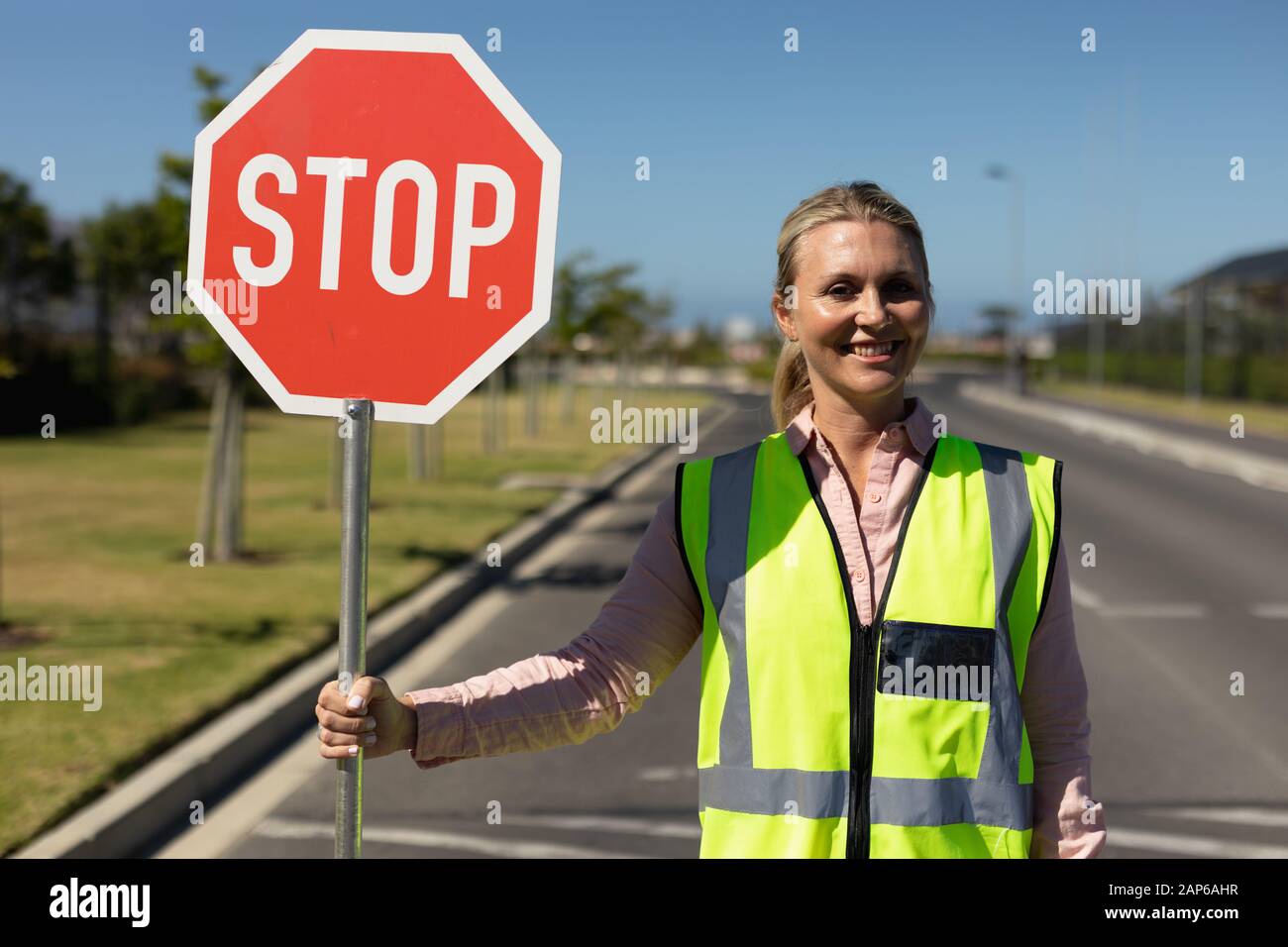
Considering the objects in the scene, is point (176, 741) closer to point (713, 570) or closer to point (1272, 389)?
point (713, 570)

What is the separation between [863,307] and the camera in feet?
6.76

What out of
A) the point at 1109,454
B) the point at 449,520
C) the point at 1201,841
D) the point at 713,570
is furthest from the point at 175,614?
the point at 1109,454

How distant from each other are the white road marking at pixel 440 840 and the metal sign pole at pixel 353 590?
10.9 ft

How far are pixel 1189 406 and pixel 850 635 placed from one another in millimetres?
44993

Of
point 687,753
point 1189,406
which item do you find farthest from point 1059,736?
point 1189,406

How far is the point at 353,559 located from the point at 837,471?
752 mm

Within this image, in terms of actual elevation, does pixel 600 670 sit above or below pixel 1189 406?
below

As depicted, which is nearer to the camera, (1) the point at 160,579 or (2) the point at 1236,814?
(2) the point at 1236,814

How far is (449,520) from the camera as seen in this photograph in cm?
1385

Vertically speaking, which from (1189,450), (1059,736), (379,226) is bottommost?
(1059,736)

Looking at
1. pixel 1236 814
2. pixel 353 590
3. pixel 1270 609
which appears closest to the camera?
pixel 353 590

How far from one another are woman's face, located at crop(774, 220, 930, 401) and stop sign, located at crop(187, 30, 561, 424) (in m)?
0.50

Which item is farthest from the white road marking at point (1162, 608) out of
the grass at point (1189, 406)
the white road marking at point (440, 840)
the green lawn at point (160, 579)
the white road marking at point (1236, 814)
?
the grass at point (1189, 406)

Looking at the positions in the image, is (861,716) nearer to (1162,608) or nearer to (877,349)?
(877,349)
